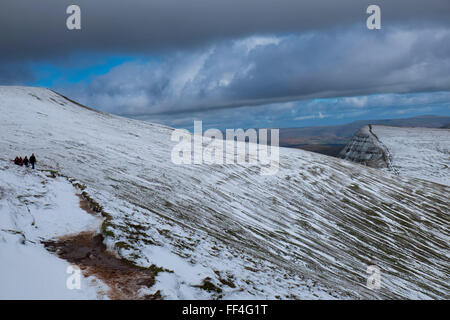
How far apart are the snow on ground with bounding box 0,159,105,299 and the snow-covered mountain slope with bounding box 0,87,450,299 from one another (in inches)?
110

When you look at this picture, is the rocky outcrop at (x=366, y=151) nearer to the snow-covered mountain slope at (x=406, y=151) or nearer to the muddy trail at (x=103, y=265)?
the snow-covered mountain slope at (x=406, y=151)

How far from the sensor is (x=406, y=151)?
122812 millimetres

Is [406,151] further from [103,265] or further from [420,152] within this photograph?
[103,265]

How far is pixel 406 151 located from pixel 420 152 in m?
4.96

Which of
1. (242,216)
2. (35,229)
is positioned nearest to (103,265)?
(35,229)

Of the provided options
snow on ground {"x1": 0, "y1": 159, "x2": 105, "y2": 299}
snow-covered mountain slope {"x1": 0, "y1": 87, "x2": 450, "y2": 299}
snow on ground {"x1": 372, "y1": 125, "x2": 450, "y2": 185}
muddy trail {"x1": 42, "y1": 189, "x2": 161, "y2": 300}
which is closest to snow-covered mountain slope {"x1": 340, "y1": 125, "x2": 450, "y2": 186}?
snow on ground {"x1": 372, "y1": 125, "x2": 450, "y2": 185}

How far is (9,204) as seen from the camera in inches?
883

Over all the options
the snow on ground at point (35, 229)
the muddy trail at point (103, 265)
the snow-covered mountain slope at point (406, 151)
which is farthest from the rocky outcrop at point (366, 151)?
the muddy trail at point (103, 265)

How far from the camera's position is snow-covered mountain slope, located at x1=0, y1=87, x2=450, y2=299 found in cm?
2017

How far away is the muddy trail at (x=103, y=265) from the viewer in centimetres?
1485

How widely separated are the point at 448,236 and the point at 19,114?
328 feet
